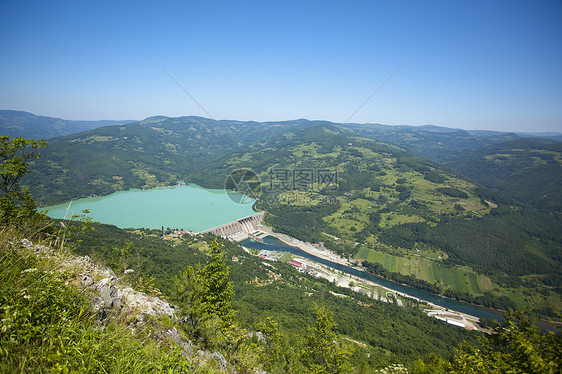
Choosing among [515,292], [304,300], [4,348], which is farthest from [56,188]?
[515,292]

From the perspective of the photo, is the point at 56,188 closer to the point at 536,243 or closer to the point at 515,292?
the point at 515,292

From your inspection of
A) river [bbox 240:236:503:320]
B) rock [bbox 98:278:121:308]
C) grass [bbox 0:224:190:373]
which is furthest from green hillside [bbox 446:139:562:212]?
grass [bbox 0:224:190:373]

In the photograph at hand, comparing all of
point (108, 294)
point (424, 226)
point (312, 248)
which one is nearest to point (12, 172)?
point (108, 294)

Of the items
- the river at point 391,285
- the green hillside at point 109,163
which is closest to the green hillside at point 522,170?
the river at point 391,285

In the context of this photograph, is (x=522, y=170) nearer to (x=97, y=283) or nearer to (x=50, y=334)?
(x=97, y=283)

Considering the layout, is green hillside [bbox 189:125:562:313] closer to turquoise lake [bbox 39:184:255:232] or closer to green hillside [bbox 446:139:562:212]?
turquoise lake [bbox 39:184:255:232]

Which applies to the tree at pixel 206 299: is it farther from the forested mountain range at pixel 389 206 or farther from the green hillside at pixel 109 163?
the green hillside at pixel 109 163

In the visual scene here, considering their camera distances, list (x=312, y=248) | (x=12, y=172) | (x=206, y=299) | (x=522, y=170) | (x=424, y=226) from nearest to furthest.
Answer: (x=12, y=172) < (x=206, y=299) < (x=312, y=248) < (x=424, y=226) < (x=522, y=170)
